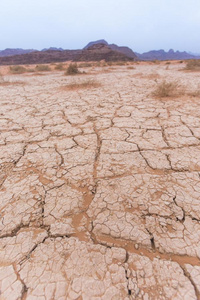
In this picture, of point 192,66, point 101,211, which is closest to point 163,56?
point 192,66

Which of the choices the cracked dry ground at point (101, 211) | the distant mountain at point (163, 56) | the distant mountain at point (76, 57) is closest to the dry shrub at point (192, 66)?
the cracked dry ground at point (101, 211)

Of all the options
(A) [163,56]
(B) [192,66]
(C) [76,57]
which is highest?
(A) [163,56]

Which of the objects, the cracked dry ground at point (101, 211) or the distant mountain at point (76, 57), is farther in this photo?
the distant mountain at point (76, 57)

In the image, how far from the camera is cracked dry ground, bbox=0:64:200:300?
2.65ft

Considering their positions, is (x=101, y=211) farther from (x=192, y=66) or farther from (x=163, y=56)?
(x=163, y=56)

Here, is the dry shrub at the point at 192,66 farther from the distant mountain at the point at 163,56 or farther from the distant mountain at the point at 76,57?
the distant mountain at the point at 163,56

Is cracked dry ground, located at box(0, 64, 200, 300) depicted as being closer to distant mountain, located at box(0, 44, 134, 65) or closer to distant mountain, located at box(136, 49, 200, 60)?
distant mountain, located at box(0, 44, 134, 65)

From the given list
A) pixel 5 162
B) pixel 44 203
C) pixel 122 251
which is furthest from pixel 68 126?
pixel 122 251

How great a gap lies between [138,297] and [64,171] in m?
1.08

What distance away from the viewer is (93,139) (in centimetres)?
204

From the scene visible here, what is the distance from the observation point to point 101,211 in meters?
1.15

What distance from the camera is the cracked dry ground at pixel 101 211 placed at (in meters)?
0.81

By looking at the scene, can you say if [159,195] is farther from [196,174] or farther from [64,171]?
[64,171]

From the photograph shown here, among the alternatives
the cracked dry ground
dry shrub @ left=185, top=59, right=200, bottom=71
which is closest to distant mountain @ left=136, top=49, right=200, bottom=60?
dry shrub @ left=185, top=59, right=200, bottom=71
